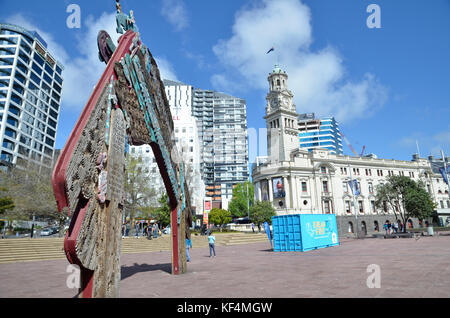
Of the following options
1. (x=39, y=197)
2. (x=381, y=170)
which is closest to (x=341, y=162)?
(x=381, y=170)

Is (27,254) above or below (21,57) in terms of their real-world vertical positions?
below

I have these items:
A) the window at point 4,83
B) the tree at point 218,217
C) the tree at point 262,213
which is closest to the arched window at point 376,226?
the tree at point 262,213

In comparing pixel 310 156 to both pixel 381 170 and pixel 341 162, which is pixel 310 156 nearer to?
pixel 341 162

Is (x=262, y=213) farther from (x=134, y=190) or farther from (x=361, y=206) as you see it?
(x=361, y=206)

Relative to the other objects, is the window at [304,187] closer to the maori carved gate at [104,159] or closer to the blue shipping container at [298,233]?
the blue shipping container at [298,233]

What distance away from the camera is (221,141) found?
106000 mm

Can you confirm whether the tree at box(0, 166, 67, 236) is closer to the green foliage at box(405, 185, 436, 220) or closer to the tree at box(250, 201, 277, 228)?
the tree at box(250, 201, 277, 228)

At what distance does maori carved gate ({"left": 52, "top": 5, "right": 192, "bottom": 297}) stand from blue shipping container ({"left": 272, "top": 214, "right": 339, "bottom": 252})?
1433cm

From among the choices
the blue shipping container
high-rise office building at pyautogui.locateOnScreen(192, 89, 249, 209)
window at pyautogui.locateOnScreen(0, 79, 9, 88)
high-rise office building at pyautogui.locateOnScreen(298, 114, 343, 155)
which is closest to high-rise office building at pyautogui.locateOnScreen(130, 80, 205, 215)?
high-rise office building at pyautogui.locateOnScreen(192, 89, 249, 209)

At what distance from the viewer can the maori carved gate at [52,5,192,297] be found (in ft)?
16.4

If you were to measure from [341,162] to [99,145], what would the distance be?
55843 millimetres

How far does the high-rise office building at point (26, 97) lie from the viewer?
57906mm

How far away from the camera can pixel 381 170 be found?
193 feet

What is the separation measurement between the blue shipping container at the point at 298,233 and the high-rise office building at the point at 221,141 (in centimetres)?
7485
